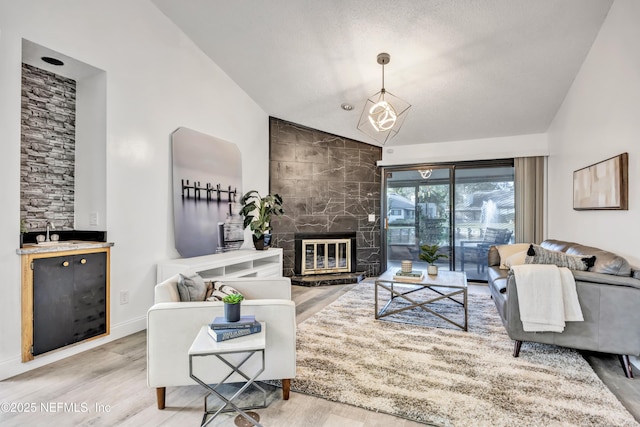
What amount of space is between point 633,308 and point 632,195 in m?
0.86

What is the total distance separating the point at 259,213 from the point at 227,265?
1.17 metres

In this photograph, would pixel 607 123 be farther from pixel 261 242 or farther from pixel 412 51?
pixel 261 242

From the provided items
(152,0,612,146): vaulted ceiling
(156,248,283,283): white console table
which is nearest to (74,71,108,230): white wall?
(156,248,283,283): white console table

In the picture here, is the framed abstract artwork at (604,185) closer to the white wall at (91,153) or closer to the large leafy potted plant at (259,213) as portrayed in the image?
the large leafy potted plant at (259,213)

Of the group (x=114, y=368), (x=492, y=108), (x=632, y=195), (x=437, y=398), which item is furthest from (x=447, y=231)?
(x=114, y=368)

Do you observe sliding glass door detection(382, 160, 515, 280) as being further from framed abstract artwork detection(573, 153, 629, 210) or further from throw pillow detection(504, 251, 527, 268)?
framed abstract artwork detection(573, 153, 629, 210)

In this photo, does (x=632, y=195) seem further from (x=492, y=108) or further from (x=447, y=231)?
(x=447, y=231)

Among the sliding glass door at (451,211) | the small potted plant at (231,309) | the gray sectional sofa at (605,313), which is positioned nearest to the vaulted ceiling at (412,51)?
the sliding glass door at (451,211)

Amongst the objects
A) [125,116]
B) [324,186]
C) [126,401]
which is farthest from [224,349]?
[324,186]

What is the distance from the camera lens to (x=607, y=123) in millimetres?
2887

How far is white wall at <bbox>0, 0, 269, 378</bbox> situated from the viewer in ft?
7.44

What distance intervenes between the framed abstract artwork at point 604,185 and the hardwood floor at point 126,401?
129cm

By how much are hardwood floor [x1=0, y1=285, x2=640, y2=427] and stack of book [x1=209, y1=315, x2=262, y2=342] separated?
1.67 feet

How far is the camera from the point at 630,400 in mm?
1974
